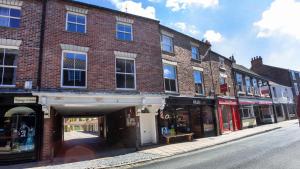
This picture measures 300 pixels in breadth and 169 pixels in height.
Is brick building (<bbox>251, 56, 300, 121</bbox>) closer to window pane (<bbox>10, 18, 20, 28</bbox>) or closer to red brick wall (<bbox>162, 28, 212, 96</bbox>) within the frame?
red brick wall (<bbox>162, 28, 212, 96</bbox>)

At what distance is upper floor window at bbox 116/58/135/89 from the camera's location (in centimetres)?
1347

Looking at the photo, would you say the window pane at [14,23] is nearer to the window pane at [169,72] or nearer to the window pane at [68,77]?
the window pane at [68,77]

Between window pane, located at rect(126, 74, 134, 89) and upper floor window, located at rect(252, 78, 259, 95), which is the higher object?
upper floor window, located at rect(252, 78, 259, 95)

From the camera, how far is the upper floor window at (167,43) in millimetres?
16781

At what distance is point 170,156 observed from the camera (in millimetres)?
10914

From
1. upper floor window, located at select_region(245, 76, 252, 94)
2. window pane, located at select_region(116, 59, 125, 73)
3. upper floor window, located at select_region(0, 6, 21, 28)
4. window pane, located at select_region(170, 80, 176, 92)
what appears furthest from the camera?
upper floor window, located at select_region(245, 76, 252, 94)

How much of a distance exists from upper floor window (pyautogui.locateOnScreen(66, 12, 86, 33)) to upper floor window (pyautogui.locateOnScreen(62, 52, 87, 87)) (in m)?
1.60

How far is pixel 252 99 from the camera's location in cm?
2652

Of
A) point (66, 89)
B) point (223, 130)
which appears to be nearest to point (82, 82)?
point (66, 89)

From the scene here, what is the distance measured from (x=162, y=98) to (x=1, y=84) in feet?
29.8

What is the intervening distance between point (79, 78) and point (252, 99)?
73.6 feet

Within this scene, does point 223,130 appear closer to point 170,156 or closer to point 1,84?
point 170,156

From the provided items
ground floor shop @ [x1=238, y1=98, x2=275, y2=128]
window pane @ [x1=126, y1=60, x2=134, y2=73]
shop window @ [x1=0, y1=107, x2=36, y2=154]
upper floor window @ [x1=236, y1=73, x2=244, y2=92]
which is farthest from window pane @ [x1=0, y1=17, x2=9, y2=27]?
upper floor window @ [x1=236, y1=73, x2=244, y2=92]

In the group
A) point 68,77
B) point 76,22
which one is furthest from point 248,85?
point 68,77
